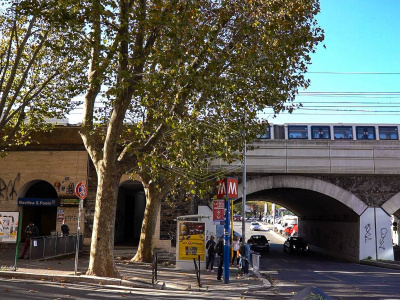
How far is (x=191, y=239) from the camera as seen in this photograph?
59.2ft

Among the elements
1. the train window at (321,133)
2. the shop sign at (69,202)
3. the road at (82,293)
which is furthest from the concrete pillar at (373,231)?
the shop sign at (69,202)

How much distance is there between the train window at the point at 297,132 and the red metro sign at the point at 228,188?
15.4 metres

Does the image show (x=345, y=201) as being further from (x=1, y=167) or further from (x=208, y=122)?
(x=1, y=167)

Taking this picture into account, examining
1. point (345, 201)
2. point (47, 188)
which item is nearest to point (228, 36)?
point (345, 201)

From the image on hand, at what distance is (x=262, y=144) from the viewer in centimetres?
2733

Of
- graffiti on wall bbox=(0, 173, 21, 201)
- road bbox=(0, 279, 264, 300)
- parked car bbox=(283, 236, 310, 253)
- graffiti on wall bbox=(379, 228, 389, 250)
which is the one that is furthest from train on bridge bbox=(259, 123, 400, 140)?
road bbox=(0, 279, 264, 300)

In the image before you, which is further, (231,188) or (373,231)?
(373,231)

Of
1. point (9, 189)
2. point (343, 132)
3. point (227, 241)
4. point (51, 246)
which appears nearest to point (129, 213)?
point (9, 189)

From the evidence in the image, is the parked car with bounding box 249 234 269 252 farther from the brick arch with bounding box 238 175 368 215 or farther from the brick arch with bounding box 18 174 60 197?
the brick arch with bounding box 18 174 60 197

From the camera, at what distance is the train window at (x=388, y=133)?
3025 centimetres

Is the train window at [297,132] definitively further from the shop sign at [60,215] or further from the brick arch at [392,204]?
the shop sign at [60,215]

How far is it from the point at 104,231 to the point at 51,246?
6464mm

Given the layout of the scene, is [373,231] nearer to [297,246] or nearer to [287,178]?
[287,178]

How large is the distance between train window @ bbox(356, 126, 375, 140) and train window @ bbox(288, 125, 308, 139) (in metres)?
3.73
